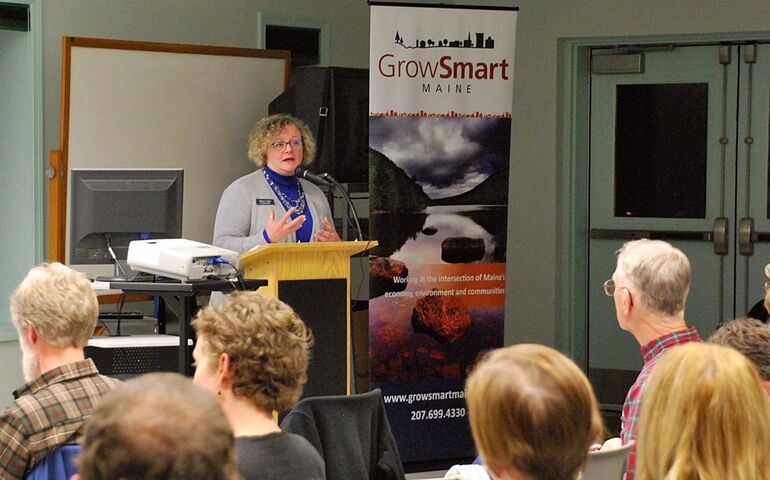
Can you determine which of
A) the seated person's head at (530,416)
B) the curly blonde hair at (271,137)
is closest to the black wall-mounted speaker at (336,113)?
the curly blonde hair at (271,137)

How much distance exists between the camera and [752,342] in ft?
9.47

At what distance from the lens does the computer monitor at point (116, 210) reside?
441 centimetres

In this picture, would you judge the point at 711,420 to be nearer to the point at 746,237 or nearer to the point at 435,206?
the point at 435,206

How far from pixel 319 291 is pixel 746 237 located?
3.54m

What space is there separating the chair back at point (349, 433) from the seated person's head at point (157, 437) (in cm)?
165

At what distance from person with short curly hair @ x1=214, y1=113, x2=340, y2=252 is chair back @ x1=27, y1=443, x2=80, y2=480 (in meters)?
2.44

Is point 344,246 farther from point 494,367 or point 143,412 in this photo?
point 143,412

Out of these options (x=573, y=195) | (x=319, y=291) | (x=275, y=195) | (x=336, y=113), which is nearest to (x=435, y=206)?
(x=336, y=113)

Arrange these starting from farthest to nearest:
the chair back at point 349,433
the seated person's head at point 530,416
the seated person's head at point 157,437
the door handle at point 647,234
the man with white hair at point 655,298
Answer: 1. the door handle at point 647,234
2. the man with white hair at point 655,298
3. the chair back at point 349,433
4. the seated person's head at point 530,416
5. the seated person's head at point 157,437

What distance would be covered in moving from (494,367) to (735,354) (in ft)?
1.71

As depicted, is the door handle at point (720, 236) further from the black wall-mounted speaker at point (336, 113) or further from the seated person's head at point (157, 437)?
the seated person's head at point (157, 437)

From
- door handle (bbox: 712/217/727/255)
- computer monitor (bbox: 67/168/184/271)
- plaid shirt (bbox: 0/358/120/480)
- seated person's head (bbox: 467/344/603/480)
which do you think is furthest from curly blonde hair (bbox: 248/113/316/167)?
seated person's head (bbox: 467/344/603/480)

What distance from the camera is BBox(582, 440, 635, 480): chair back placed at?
2619 millimetres

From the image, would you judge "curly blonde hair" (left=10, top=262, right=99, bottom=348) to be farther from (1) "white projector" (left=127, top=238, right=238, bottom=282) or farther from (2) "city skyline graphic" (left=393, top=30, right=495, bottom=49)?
(2) "city skyline graphic" (left=393, top=30, right=495, bottom=49)
